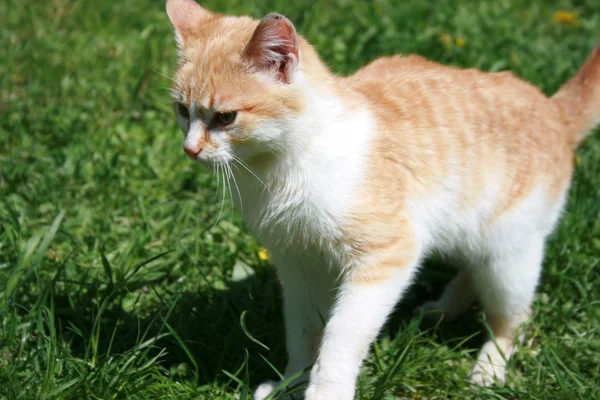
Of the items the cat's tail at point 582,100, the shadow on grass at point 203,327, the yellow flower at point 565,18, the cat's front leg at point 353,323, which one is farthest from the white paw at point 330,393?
the yellow flower at point 565,18

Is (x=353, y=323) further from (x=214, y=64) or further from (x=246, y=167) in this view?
(x=214, y=64)

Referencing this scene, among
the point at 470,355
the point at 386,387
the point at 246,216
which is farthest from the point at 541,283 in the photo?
the point at 246,216

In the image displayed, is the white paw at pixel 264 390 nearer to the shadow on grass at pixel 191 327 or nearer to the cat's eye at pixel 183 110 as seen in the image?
the shadow on grass at pixel 191 327

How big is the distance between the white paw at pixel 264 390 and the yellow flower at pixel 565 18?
3722 millimetres

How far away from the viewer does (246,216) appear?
293cm

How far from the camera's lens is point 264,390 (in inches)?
118

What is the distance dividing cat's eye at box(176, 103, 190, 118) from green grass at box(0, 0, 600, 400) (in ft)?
2.13

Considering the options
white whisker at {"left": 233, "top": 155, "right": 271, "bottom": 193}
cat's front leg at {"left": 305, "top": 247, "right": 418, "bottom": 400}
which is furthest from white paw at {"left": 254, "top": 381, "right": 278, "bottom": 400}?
white whisker at {"left": 233, "top": 155, "right": 271, "bottom": 193}

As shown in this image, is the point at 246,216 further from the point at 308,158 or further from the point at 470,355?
the point at 470,355

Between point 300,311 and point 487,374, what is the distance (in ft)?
2.76

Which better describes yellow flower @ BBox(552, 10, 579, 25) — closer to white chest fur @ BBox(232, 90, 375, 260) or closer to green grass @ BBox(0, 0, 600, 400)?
green grass @ BBox(0, 0, 600, 400)

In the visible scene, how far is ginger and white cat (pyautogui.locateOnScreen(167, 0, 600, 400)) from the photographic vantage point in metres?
2.62

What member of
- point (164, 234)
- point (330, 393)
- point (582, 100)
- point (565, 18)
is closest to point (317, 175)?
point (330, 393)

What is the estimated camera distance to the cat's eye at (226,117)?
2586mm
